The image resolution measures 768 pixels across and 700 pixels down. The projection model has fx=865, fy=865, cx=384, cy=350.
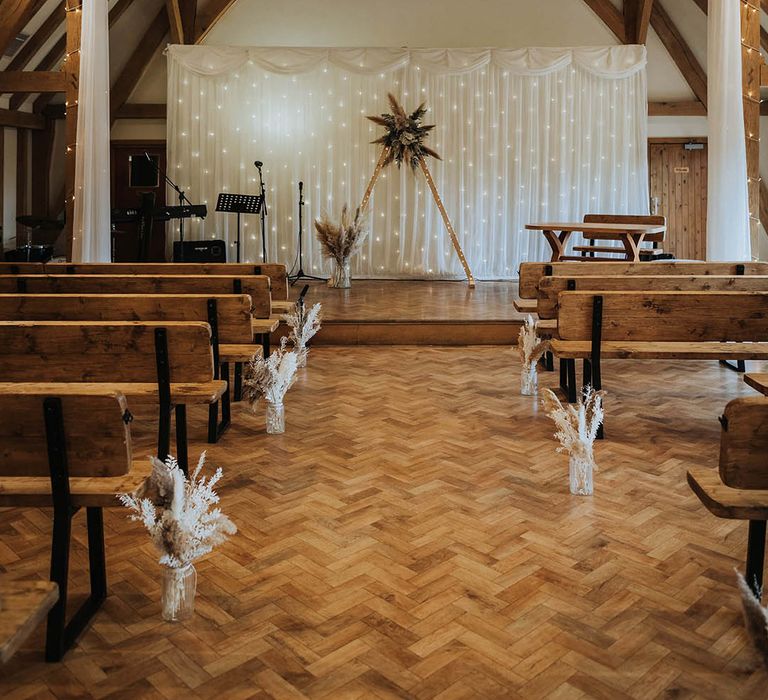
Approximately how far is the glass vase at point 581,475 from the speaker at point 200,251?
8.20 meters

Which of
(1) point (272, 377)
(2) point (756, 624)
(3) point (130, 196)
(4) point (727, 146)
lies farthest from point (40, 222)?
(2) point (756, 624)

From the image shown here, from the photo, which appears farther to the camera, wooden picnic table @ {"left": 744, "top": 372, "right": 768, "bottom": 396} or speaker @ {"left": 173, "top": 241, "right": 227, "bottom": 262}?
speaker @ {"left": 173, "top": 241, "right": 227, "bottom": 262}

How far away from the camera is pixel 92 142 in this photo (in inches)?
305

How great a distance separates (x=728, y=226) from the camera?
705 centimetres

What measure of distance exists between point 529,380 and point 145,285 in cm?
229

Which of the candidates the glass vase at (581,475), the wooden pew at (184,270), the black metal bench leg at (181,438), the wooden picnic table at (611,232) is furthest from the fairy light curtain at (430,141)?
the glass vase at (581,475)

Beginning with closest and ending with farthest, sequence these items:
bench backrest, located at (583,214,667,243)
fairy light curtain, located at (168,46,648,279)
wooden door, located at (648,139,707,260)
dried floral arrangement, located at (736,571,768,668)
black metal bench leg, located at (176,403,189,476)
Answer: dried floral arrangement, located at (736,571,768,668)
black metal bench leg, located at (176,403,189,476)
bench backrest, located at (583,214,667,243)
fairy light curtain, located at (168,46,648,279)
wooden door, located at (648,139,707,260)

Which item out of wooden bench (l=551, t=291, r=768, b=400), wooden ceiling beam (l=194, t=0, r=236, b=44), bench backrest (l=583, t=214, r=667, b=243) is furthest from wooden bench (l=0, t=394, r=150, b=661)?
wooden ceiling beam (l=194, t=0, r=236, b=44)

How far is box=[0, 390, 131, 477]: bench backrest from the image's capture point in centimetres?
216

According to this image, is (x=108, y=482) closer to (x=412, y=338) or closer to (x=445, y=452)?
(x=445, y=452)

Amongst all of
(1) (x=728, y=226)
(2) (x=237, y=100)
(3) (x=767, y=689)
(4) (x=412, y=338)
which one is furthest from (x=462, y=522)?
(2) (x=237, y=100)

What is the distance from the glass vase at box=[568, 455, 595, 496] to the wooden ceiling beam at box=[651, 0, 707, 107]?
9.83m

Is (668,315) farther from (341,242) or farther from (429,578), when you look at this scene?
(341,242)

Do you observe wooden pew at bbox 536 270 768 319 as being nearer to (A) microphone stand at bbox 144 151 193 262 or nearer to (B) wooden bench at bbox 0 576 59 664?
(B) wooden bench at bbox 0 576 59 664
